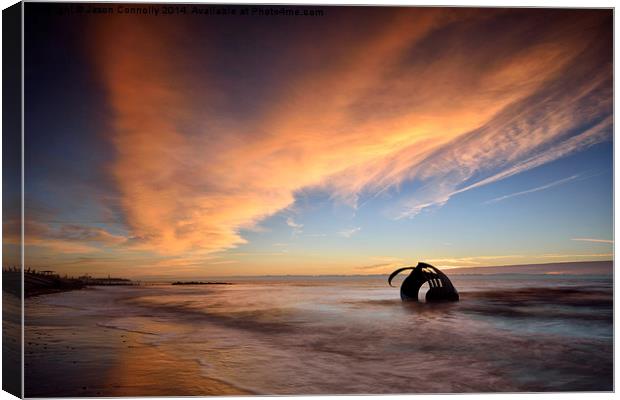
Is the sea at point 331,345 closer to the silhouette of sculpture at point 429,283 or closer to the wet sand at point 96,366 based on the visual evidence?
the wet sand at point 96,366

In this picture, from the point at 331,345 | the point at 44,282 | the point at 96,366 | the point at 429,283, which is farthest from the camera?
the point at 429,283

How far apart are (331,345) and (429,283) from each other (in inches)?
53.3

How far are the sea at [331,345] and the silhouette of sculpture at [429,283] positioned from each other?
0.50ft

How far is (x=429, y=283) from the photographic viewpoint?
5758 millimetres

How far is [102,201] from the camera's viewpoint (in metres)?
4.83

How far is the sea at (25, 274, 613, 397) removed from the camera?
14.4 ft

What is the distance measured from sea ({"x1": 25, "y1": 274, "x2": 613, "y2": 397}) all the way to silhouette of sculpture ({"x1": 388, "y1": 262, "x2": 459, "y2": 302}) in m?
0.15

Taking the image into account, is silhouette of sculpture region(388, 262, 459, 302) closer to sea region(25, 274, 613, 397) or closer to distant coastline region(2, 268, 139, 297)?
sea region(25, 274, 613, 397)

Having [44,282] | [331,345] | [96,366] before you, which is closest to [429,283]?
[331,345]

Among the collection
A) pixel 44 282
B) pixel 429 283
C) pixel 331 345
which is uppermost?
pixel 44 282

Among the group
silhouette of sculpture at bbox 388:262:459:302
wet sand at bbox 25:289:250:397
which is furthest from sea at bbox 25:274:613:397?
silhouette of sculpture at bbox 388:262:459:302

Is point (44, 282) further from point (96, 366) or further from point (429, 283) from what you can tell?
point (429, 283)

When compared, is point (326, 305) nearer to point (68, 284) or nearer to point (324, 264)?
point (324, 264)

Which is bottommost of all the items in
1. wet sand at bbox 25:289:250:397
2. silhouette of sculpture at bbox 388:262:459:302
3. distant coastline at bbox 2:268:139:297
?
wet sand at bbox 25:289:250:397
